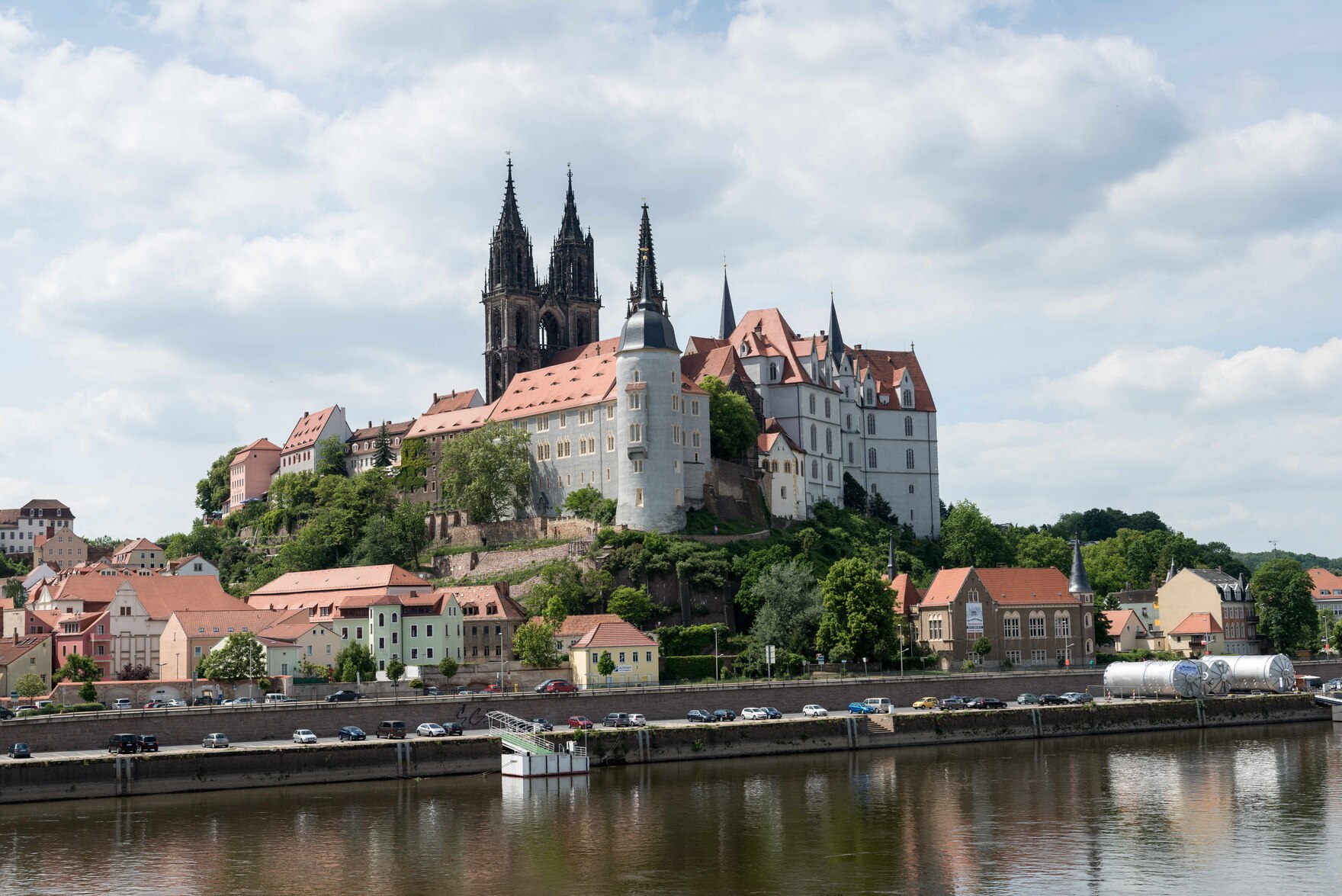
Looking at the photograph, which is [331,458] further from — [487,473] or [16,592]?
[487,473]

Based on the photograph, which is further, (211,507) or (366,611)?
(211,507)

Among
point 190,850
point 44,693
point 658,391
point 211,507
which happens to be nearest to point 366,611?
point 44,693

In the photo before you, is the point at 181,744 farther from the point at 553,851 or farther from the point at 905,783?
the point at 905,783

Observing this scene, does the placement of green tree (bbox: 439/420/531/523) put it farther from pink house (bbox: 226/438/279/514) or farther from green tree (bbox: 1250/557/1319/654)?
green tree (bbox: 1250/557/1319/654)

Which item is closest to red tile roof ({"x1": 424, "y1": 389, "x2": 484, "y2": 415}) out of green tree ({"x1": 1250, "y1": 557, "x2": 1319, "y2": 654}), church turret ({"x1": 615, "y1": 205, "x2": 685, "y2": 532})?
church turret ({"x1": 615, "y1": 205, "x2": 685, "y2": 532})

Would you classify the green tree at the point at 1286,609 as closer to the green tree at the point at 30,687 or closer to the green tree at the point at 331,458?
the green tree at the point at 331,458

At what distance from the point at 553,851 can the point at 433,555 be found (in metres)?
76.6

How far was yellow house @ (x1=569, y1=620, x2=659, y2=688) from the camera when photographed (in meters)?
93.6

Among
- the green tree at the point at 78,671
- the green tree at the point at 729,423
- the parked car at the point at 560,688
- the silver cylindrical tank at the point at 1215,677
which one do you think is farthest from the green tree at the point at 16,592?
the silver cylindrical tank at the point at 1215,677

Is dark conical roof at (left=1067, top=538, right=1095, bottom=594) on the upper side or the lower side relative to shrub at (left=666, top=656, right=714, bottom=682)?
upper

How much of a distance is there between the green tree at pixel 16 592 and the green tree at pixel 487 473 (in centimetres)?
4194

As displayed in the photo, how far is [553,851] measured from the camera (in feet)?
167

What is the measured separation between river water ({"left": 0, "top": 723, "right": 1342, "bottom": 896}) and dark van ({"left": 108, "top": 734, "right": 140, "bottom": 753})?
441cm

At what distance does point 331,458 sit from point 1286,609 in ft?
297
